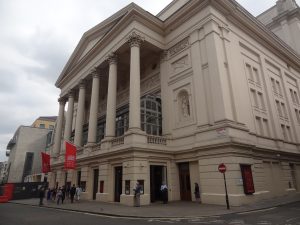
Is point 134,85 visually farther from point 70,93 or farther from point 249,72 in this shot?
point 70,93

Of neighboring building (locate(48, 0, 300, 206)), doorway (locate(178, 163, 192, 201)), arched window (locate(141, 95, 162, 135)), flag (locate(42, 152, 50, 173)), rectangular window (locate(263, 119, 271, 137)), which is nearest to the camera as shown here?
neighboring building (locate(48, 0, 300, 206))

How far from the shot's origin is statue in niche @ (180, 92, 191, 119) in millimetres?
21859

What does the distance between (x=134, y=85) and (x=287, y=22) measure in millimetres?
36068

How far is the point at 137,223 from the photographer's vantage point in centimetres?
1018

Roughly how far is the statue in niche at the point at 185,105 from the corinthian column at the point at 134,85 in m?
4.27

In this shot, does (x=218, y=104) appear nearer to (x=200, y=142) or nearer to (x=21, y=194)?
(x=200, y=142)

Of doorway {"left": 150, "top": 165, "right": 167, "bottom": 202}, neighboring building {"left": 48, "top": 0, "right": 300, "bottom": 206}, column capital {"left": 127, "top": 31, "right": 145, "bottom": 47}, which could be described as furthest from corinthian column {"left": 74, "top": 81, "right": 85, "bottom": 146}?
doorway {"left": 150, "top": 165, "right": 167, "bottom": 202}

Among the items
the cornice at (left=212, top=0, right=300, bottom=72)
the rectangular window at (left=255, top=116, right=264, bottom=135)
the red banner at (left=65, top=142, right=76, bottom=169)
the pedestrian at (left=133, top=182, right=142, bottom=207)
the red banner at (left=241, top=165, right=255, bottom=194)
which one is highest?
the cornice at (left=212, top=0, right=300, bottom=72)

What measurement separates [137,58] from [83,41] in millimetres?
14109

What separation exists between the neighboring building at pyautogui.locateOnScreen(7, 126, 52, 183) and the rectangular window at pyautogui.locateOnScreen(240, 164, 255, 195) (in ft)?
192

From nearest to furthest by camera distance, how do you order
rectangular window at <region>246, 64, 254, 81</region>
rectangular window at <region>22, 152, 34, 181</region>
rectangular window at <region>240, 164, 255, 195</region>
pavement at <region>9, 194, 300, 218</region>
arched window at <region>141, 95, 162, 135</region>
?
1. pavement at <region>9, 194, 300, 218</region>
2. rectangular window at <region>240, 164, 255, 195</region>
3. arched window at <region>141, 95, 162, 135</region>
4. rectangular window at <region>246, 64, 254, 81</region>
5. rectangular window at <region>22, 152, 34, 181</region>

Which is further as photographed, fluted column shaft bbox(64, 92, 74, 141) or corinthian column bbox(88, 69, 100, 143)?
fluted column shaft bbox(64, 92, 74, 141)

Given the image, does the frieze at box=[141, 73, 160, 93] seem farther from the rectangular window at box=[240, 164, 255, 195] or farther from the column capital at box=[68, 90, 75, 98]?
the column capital at box=[68, 90, 75, 98]

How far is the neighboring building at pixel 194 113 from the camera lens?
1820 centimetres
